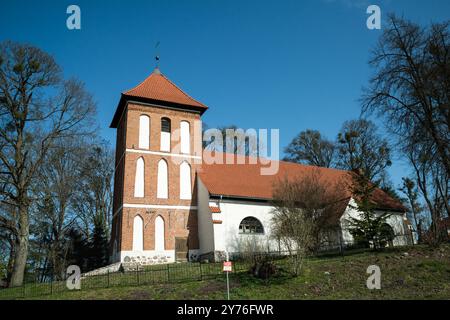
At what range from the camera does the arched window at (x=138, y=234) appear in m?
23.1

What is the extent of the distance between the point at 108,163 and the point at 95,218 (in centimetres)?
581

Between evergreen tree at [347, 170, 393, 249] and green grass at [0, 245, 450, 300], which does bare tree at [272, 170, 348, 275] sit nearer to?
green grass at [0, 245, 450, 300]

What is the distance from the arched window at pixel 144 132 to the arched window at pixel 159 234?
5.03 metres

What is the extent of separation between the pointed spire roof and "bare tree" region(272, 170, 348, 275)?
30.8 ft

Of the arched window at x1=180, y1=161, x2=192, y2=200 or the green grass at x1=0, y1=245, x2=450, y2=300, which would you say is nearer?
the green grass at x1=0, y1=245, x2=450, y2=300

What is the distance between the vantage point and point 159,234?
2400cm

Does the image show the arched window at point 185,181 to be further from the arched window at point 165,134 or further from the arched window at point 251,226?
the arched window at point 251,226

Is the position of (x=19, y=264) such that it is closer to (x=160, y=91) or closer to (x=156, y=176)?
(x=156, y=176)

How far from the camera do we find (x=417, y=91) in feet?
62.6

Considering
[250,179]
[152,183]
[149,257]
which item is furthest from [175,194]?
[250,179]

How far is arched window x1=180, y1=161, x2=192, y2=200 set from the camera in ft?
84.5

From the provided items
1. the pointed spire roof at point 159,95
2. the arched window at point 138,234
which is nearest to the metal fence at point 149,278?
the arched window at point 138,234

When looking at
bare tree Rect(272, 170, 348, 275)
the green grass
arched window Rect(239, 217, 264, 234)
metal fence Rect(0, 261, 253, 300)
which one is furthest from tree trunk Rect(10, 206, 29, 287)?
bare tree Rect(272, 170, 348, 275)
